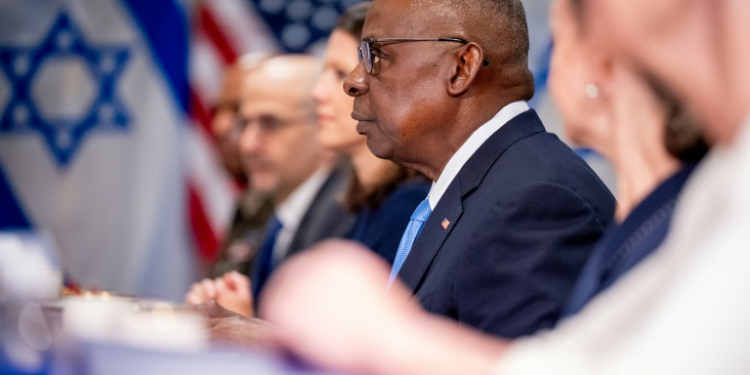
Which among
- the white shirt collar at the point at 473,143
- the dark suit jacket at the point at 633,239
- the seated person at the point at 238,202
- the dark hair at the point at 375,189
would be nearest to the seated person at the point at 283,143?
the seated person at the point at 238,202

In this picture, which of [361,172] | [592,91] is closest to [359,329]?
[592,91]

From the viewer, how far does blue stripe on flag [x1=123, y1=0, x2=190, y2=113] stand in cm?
572

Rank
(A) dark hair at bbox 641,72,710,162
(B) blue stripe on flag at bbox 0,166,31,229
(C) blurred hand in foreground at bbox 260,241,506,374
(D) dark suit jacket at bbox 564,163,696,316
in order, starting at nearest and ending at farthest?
(C) blurred hand in foreground at bbox 260,241,506,374 < (A) dark hair at bbox 641,72,710,162 < (D) dark suit jacket at bbox 564,163,696,316 < (B) blue stripe on flag at bbox 0,166,31,229

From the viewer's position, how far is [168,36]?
5.73 m

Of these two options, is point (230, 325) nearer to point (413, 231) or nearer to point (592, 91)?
point (413, 231)

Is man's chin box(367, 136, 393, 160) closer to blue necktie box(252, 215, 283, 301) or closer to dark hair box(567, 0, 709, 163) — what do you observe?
dark hair box(567, 0, 709, 163)

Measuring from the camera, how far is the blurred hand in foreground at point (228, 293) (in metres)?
2.65

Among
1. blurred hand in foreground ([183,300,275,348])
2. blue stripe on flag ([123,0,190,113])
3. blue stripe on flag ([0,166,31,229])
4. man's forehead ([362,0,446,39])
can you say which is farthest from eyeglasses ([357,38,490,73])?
blue stripe on flag ([0,166,31,229])

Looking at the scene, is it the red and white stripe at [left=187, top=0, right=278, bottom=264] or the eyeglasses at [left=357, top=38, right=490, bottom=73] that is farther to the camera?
the red and white stripe at [left=187, top=0, right=278, bottom=264]

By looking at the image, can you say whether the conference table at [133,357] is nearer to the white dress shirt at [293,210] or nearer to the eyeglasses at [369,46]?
the eyeglasses at [369,46]

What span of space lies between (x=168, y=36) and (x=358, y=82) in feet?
12.4

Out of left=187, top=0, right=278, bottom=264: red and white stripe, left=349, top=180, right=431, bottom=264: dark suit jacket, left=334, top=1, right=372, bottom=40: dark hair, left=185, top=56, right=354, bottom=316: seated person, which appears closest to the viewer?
left=349, top=180, right=431, bottom=264: dark suit jacket

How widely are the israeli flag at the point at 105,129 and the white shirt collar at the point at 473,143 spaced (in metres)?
3.93

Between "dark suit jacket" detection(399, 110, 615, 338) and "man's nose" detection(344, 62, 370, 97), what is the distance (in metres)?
0.35
